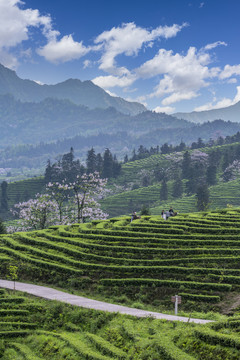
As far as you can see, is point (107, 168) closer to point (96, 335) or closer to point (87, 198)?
point (87, 198)

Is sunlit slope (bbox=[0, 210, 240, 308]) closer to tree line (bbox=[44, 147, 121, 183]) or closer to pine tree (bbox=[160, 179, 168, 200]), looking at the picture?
pine tree (bbox=[160, 179, 168, 200])

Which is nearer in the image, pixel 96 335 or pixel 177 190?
pixel 96 335

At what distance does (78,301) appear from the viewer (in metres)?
24.7

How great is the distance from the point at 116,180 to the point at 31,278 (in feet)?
413

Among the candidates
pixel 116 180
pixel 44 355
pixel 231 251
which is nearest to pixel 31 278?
A: pixel 44 355

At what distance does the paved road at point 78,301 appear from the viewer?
69.7 feet

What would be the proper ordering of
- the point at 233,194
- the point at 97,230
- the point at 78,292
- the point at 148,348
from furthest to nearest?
1. the point at 233,194
2. the point at 97,230
3. the point at 78,292
4. the point at 148,348

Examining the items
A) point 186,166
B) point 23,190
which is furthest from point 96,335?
point 23,190

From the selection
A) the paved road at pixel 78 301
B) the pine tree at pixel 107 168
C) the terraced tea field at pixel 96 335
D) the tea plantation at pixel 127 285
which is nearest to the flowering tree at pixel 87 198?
the tea plantation at pixel 127 285

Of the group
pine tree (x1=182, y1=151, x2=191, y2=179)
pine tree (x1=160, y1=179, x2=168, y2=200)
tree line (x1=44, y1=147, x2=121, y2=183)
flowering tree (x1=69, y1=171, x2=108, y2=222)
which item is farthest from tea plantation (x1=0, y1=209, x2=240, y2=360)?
tree line (x1=44, y1=147, x2=121, y2=183)

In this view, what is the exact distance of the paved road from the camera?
2125cm

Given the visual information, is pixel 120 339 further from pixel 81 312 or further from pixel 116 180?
pixel 116 180

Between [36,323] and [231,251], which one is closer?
[36,323]

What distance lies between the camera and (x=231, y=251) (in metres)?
32.1
